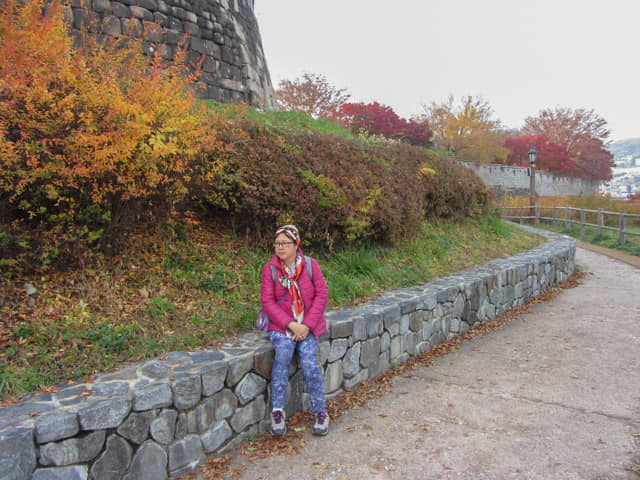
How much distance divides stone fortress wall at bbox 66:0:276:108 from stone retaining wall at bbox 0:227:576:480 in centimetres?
519

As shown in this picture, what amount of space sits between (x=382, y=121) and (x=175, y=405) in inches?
1040

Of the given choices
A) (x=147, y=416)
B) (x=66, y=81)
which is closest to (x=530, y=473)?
(x=147, y=416)

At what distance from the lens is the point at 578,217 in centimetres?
1772

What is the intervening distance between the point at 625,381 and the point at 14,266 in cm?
507

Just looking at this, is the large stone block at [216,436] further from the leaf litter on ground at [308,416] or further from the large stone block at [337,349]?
the large stone block at [337,349]

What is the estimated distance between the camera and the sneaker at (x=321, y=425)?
2.99 metres

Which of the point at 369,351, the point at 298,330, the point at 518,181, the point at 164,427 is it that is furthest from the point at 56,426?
the point at 518,181

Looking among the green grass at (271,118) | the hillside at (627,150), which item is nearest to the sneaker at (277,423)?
the green grass at (271,118)

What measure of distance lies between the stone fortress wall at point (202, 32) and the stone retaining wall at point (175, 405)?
204 inches

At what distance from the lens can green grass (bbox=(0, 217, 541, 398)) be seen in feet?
8.59

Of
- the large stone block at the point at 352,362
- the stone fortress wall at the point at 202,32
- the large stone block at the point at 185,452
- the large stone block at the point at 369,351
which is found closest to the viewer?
the large stone block at the point at 185,452

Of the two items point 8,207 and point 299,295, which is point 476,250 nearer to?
point 299,295

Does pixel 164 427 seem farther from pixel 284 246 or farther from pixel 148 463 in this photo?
pixel 284 246

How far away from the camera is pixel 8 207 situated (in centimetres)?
310
